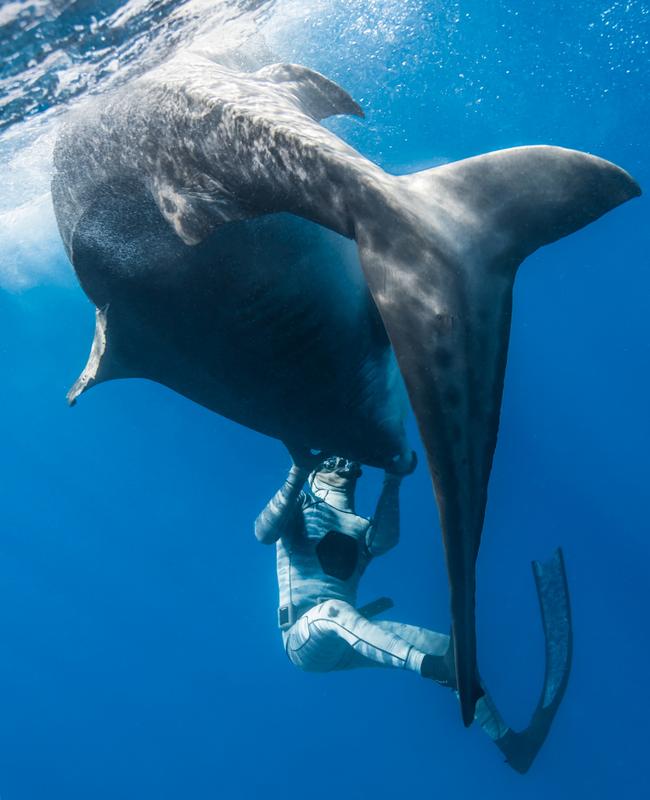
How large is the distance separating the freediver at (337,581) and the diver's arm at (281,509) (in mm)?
12

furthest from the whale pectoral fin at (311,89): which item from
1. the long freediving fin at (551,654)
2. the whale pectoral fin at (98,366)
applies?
the long freediving fin at (551,654)

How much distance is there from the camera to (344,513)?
8047 mm

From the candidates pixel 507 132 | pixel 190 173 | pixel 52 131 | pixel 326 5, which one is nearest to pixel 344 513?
pixel 190 173

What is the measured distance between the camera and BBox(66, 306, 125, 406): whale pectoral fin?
4281 mm

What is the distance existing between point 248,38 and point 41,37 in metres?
4.43

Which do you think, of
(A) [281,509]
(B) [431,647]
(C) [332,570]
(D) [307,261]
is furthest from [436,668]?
(D) [307,261]

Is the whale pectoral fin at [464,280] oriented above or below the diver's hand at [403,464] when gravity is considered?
above

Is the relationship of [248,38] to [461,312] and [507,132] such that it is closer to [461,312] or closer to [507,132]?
[461,312]

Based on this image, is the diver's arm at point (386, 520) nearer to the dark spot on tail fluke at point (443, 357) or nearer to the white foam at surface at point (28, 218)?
the dark spot on tail fluke at point (443, 357)

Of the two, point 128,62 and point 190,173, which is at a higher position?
point 128,62

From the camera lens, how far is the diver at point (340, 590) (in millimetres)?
6852

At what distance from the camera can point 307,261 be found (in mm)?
3318

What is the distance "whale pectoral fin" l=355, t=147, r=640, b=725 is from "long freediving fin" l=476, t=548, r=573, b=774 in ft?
24.3

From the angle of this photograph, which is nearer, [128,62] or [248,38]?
[128,62]
